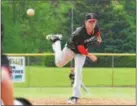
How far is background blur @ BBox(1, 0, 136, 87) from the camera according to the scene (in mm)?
16188

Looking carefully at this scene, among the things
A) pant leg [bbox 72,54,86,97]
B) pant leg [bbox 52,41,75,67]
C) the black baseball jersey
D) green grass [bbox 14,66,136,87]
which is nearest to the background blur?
green grass [bbox 14,66,136,87]

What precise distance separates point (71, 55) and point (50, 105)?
0.93 m

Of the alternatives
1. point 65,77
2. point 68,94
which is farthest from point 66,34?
point 68,94

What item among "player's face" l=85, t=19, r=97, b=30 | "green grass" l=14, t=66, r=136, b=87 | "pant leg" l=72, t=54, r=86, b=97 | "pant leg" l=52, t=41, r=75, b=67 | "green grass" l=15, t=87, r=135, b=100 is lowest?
"green grass" l=14, t=66, r=136, b=87

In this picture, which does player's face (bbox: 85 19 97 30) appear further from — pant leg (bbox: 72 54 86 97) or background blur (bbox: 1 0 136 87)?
background blur (bbox: 1 0 136 87)

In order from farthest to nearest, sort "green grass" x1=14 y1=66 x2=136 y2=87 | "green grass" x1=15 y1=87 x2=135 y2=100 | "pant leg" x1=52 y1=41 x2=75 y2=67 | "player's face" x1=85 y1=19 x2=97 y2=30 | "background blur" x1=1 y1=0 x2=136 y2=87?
"background blur" x1=1 y1=0 x2=136 y2=87 → "green grass" x1=14 y1=66 x2=136 y2=87 → "green grass" x1=15 y1=87 x2=135 y2=100 → "pant leg" x1=52 y1=41 x2=75 y2=67 → "player's face" x1=85 y1=19 x2=97 y2=30

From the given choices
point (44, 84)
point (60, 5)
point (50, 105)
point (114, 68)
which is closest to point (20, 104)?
point (50, 105)

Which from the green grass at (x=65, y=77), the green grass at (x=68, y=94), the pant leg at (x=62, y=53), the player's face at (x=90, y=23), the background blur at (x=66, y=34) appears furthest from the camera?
the background blur at (x=66, y=34)

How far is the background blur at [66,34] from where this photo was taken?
16188 mm

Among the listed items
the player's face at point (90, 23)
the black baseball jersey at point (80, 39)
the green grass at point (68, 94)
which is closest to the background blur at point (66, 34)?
the green grass at point (68, 94)

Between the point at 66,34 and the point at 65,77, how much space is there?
388 cm

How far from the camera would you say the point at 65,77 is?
15922 millimetres

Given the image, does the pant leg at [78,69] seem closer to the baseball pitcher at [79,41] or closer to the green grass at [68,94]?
the baseball pitcher at [79,41]

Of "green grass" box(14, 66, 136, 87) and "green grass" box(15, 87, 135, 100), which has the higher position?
"green grass" box(15, 87, 135, 100)
